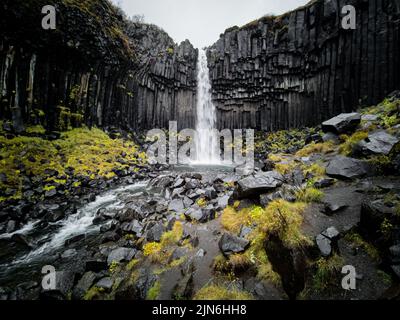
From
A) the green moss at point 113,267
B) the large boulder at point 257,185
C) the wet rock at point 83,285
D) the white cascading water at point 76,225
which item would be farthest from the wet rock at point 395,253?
the white cascading water at point 76,225

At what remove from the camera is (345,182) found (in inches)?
215

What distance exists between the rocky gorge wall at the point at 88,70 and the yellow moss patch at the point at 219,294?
16.3 m

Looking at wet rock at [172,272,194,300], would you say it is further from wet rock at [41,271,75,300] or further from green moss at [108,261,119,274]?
wet rock at [41,271,75,300]

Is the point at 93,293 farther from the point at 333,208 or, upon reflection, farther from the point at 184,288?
the point at 333,208

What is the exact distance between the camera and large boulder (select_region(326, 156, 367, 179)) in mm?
5504

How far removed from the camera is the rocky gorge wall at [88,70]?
13.3 metres

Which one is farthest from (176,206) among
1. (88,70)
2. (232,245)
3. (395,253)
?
(88,70)

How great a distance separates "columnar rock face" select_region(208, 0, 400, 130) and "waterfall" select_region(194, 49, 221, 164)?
127 cm

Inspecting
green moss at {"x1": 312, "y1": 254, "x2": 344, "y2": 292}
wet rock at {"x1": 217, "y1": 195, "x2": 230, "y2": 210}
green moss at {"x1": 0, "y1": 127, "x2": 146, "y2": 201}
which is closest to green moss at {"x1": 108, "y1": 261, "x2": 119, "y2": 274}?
wet rock at {"x1": 217, "y1": 195, "x2": 230, "y2": 210}

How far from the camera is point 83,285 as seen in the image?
13.8 feet

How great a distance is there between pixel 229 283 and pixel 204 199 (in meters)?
4.04

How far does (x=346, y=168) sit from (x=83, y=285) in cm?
776

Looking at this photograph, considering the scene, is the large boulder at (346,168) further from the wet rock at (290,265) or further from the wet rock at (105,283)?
the wet rock at (105,283)
